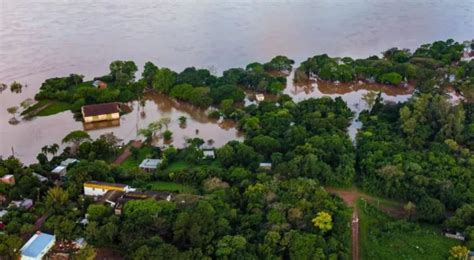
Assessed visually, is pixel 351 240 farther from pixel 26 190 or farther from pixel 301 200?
A: pixel 26 190

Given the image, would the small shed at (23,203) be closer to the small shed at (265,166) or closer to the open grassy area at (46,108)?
the small shed at (265,166)

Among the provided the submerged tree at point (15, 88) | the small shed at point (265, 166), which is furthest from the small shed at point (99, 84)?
the small shed at point (265, 166)

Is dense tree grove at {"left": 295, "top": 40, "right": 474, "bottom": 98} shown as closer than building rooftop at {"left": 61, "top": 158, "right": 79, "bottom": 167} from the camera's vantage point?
No

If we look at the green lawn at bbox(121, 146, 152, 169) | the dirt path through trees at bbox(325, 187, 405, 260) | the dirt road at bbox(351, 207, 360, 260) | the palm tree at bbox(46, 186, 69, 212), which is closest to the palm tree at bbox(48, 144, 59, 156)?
the green lawn at bbox(121, 146, 152, 169)

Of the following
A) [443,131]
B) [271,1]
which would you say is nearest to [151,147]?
[443,131]

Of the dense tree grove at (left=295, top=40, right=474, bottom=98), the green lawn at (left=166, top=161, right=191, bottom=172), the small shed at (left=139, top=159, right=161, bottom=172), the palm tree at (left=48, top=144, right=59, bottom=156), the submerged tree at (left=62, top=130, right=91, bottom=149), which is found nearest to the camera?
the small shed at (left=139, top=159, right=161, bottom=172)

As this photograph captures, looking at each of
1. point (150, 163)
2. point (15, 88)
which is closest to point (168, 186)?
point (150, 163)

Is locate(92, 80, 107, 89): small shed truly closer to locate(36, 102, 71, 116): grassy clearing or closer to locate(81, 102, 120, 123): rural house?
locate(36, 102, 71, 116): grassy clearing
